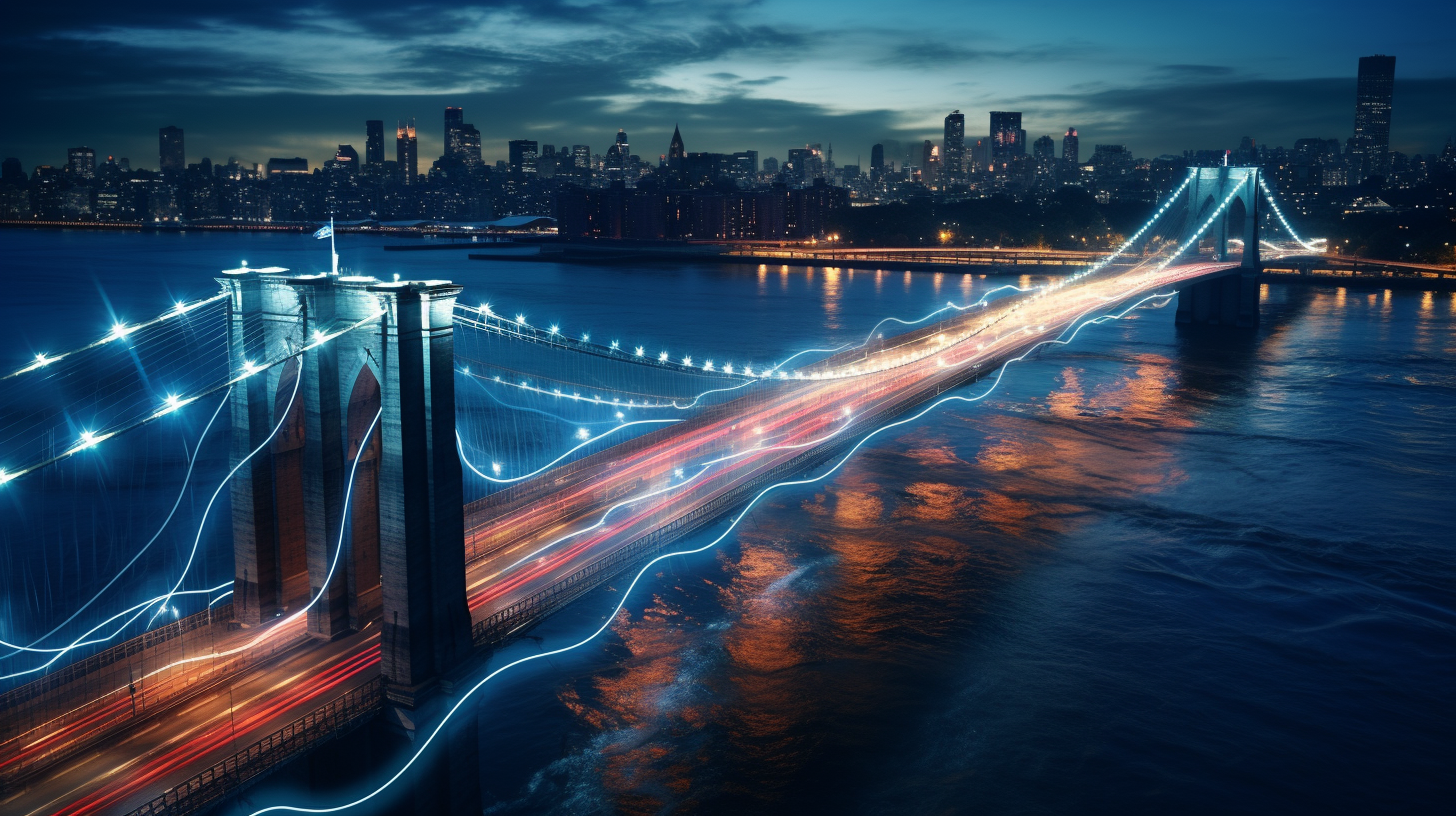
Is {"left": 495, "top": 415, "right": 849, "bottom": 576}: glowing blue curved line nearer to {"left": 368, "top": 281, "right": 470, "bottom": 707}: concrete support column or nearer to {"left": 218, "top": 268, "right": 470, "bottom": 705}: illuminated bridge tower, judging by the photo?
{"left": 218, "top": 268, "right": 470, "bottom": 705}: illuminated bridge tower

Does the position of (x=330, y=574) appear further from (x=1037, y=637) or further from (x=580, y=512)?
(x=1037, y=637)

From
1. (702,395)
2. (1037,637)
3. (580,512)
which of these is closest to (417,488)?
(580,512)

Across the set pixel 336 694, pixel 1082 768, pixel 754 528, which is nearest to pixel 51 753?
pixel 336 694

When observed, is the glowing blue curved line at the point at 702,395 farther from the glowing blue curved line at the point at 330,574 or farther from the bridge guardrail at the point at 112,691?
the bridge guardrail at the point at 112,691

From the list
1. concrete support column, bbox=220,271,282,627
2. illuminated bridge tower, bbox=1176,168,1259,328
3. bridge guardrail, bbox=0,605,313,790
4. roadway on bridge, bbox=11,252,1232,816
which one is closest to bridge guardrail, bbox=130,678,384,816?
roadway on bridge, bbox=11,252,1232,816

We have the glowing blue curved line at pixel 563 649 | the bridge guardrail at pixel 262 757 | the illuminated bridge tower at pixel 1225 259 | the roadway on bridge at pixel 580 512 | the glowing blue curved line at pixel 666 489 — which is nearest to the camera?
the bridge guardrail at pixel 262 757

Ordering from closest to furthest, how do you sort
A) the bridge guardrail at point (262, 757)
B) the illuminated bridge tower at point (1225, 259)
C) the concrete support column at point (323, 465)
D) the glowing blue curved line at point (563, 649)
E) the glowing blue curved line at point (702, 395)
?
the bridge guardrail at point (262, 757) → the glowing blue curved line at point (563, 649) → the concrete support column at point (323, 465) → the glowing blue curved line at point (702, 395) → the illuminated bridge tower at point (1225, 259)

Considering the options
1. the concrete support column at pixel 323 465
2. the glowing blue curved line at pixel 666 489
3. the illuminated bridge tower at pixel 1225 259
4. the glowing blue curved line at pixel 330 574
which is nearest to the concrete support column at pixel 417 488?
the glowing blue curved line at pixel 330 574

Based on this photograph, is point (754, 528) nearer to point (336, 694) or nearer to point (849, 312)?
point (336, 694)
